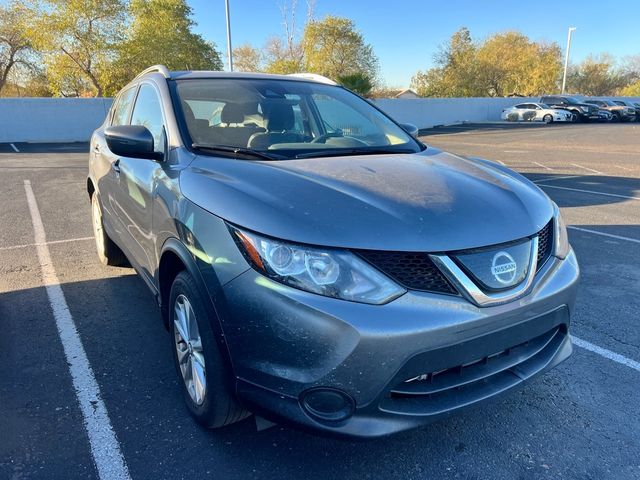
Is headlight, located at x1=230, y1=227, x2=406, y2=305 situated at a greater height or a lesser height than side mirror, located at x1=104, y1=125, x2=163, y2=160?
lesser

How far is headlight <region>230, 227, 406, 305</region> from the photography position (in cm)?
176

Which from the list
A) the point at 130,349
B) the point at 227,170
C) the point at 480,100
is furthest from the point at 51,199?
the point at 480,100

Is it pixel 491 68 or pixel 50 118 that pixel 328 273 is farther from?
pixel 491 68

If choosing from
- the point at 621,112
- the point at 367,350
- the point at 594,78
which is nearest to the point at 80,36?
the point at 367,350

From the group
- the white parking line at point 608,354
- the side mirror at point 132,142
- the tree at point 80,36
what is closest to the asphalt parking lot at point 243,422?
the white parking line at point 608,354

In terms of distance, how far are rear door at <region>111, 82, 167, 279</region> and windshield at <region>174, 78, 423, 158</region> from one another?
22 cm

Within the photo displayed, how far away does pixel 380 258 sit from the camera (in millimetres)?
1799

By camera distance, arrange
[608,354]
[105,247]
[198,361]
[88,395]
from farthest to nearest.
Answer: [105,247] → [608,354] → [88,395] → [198,361]

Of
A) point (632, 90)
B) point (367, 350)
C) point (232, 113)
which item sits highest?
point (632, 90)

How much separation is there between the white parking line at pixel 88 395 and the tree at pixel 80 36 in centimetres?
2805

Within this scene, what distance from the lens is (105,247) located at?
15.4ft

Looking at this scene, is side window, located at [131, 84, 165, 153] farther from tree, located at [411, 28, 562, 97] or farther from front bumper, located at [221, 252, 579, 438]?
tree, located at [411, 28, 562, 97]

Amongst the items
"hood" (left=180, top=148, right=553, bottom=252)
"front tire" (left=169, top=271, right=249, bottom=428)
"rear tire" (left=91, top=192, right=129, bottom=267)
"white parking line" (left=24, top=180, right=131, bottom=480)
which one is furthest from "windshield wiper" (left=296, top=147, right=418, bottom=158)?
"rear tire" (left=91, top=192, right=129, bottom=267)

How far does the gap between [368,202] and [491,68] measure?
59.3 meters
